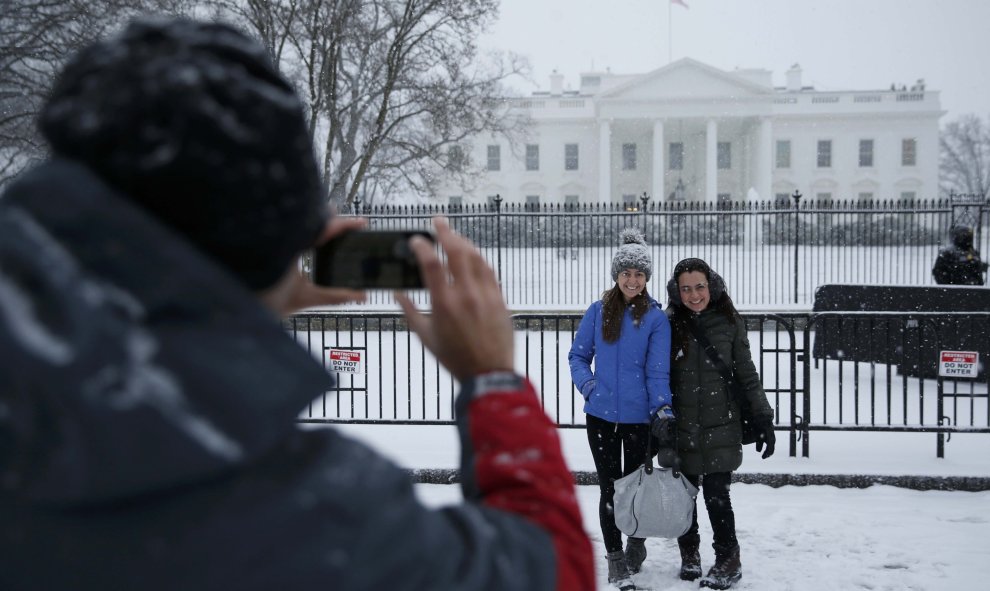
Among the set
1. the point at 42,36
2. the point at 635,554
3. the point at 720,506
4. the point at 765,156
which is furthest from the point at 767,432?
the point at 765,156

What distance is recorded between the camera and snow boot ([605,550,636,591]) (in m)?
4.71

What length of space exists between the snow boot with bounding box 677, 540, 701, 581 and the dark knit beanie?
4.62 metres

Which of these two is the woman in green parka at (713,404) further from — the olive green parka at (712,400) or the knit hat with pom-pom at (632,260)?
the knit hat with pom-pom at (632,260)

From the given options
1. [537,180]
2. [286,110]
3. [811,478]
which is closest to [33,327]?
[286,110]

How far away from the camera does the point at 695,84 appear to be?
51.9 metres

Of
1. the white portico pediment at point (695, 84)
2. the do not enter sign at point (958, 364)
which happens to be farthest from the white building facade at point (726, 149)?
the do not enter sign at point (958, 364)

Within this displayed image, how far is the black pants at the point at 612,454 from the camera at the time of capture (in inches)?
188

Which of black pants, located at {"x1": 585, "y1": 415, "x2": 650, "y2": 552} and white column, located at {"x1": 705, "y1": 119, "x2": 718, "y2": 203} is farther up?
white column, located at {"x1": 705, "y1": 119, "x2": 718, "y2": 203}

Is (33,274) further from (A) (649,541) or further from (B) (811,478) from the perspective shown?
(B) (811,478)

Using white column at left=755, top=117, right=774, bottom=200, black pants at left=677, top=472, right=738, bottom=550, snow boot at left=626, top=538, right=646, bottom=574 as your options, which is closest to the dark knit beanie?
black pants at left=677, top=472, right=738, bottom=550

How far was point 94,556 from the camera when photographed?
0.66 metres

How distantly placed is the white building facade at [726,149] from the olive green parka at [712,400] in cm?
4869

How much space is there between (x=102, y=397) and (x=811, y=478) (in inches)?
265

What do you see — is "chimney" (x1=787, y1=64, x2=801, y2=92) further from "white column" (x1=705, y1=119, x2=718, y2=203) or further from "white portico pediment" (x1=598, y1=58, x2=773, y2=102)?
"white column" (x1=705, y1=119, x2=718, y2=203)
